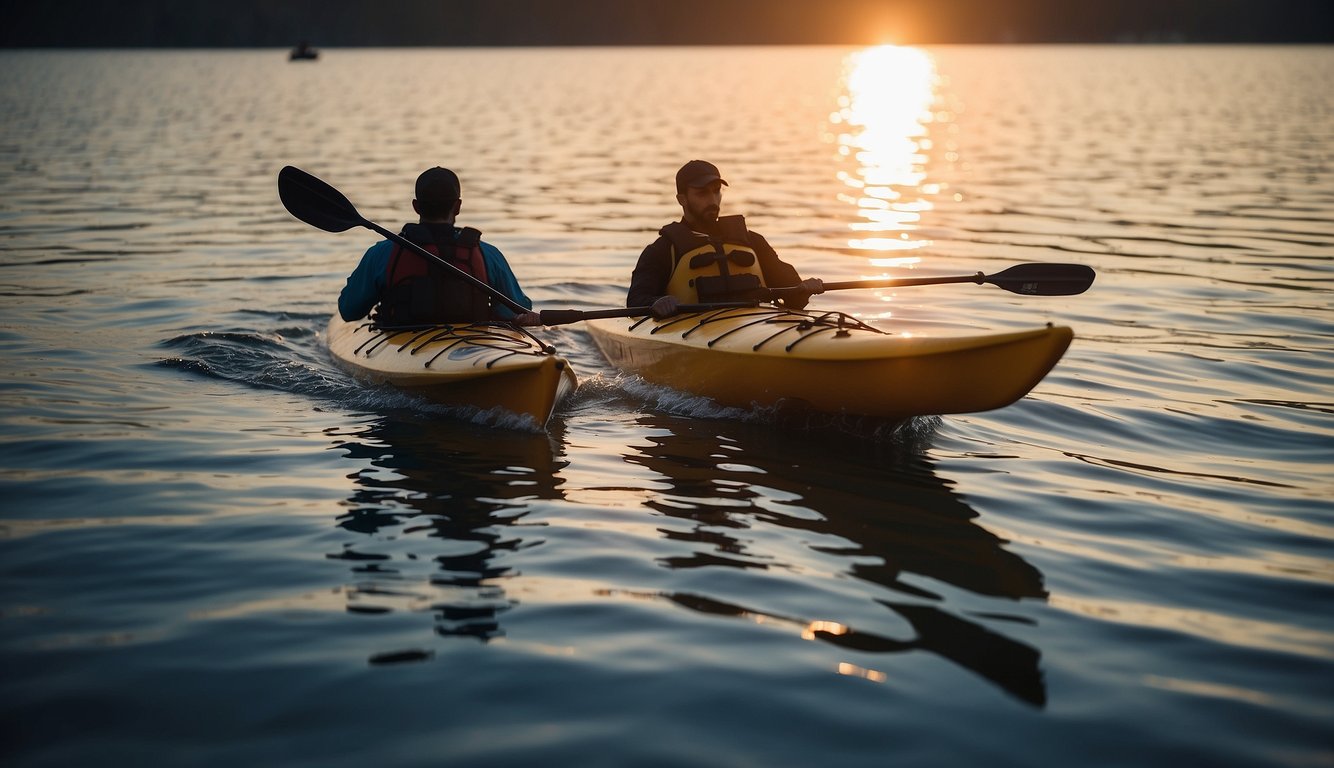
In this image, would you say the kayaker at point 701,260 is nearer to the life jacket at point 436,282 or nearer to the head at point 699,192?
the head at point 699,192

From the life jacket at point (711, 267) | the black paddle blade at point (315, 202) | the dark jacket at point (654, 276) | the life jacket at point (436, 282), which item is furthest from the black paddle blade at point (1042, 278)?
the black paddle blade at point (315, 202)

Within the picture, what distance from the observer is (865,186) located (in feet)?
68.1

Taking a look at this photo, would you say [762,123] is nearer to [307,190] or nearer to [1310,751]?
[307,190]

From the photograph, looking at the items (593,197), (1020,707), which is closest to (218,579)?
(1020,707)

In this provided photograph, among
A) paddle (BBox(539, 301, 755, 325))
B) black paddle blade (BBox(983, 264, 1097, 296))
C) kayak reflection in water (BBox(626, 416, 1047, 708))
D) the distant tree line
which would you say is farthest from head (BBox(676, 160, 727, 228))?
the distant tree line

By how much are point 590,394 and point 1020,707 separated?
465 cm

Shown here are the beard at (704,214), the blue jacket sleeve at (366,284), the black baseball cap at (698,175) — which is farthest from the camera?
the beard at (704,214)

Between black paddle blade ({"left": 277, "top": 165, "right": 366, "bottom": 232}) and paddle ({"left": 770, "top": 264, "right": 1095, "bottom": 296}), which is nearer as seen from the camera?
paddle ({"left": 770, "top": 264, "right": 1095, "bottom": 296})

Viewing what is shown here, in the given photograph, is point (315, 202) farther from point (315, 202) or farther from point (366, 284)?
point (366, 284)

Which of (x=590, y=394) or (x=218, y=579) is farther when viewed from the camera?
(x=590, y=394)

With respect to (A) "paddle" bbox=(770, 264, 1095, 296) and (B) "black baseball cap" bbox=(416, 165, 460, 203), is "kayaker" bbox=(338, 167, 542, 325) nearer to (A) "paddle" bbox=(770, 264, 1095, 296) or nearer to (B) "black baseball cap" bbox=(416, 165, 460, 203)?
(B) "black baseball cap" bbox=(416, 165, 460, 203)

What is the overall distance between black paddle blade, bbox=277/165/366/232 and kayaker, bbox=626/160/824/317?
191 centimetres

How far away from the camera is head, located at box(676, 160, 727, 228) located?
7645 mm

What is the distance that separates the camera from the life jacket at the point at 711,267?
7695mm
